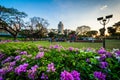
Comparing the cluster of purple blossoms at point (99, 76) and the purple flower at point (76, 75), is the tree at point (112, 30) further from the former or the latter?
the purple flower at point (76, 75)

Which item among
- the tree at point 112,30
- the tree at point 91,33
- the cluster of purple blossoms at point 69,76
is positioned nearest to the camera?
the cluster of purple blossoms at point 69,76

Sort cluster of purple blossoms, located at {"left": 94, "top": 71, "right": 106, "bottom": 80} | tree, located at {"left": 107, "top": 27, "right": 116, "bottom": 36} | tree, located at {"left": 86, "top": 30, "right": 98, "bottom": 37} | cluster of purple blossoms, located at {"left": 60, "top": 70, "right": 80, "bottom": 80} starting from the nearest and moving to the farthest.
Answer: cluster of purple blossoms, located at {"left": 60, "top": 70, "right": 80, "bottom": 80} → cluster of purple blossoms, located at {"left": 94, "top": 71, "right": 106, "bottom": 80} → tree, located at {"left": 107, "top": 27, "right": 116, "bottom": 36} → tree, located at {"left": 86, "top": 30, "right": 98, "bottom": 37}

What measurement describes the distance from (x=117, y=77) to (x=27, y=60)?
1537 millimetres

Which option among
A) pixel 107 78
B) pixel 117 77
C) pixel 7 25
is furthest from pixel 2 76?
pixel 7 25

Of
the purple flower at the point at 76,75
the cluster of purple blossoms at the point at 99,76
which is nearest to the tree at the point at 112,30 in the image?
the cluster of purple blossoms at the point at 99,76

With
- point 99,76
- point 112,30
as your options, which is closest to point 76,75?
point 99,76

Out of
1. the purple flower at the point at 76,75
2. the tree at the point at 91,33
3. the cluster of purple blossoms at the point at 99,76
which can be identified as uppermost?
the tree at the point at 91,33

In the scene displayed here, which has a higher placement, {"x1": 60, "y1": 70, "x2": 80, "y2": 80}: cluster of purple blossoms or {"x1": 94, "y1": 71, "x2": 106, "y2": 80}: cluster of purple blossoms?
{"x1": 60, "y1": 70, "x2": 80, "y2": 80}: cluster of purple blossoms

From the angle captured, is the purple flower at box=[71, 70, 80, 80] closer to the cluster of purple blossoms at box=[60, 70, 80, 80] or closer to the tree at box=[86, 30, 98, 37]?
the cluster of purple blossoms at box=[60, 70, 80, 80]

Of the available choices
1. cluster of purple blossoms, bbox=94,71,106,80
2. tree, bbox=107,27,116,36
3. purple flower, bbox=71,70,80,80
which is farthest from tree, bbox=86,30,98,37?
purple flower, bbox=71,70,80,80

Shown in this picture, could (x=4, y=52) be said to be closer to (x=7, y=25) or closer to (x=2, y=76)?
(x=2, y=76)

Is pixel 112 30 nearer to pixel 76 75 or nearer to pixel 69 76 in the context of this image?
pixel 76 75

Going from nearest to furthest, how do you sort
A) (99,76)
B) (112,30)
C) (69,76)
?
(69,76), (99,76), (112,30)

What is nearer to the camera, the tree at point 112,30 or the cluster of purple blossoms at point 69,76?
the cluster of purple blossoms at point 69,76
